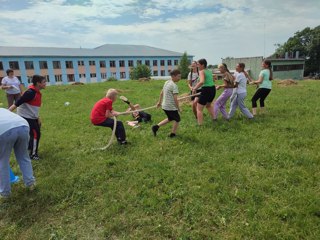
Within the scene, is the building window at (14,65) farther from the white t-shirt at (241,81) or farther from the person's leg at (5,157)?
the person's leg at (5,157)

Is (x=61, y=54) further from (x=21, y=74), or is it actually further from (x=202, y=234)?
(x=202, y=234)

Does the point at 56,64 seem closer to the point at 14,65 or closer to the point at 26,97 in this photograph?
the point at 14,65

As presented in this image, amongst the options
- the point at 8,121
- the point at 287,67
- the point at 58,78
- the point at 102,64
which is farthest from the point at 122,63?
the point at 8,121

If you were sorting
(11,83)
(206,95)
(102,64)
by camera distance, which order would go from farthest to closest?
1. (102,64)
2. (11,83)
3. (206,95)

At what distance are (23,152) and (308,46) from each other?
66.9 metres

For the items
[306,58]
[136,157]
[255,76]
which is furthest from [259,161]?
[306,58]

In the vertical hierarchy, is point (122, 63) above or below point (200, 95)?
above

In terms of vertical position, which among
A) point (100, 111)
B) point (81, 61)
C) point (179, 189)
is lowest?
point (179, 189)

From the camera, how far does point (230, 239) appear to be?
9.27ft

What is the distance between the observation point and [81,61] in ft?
198

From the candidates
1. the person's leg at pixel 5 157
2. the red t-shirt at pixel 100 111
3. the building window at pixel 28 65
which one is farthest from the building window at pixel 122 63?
the person's leg at pixel 5 157

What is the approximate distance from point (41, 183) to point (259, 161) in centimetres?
420

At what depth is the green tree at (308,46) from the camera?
54.9 metres

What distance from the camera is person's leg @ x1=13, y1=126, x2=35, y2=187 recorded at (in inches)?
146
